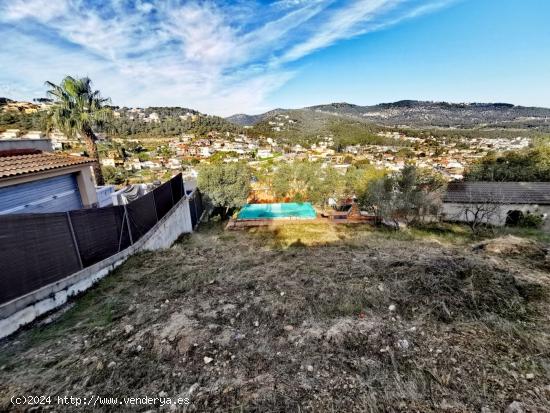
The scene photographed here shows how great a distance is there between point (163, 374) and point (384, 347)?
3068 millimetres

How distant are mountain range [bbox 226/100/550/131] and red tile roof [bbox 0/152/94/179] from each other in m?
163

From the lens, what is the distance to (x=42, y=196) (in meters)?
7.89

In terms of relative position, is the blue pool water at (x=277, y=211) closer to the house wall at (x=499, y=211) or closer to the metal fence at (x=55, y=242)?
the house wall at (x=499, y=211)

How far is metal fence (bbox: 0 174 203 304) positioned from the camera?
13.8 feet

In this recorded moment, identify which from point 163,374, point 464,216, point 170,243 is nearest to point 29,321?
point 163,374

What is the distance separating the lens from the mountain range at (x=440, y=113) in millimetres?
132625

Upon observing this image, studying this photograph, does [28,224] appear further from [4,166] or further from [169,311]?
[4,166]

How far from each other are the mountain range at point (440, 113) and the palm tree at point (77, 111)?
156811 millimetres

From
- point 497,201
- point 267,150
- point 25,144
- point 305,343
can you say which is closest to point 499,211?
point 497,201

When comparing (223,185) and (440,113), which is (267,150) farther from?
(440,113)

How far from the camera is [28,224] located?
178 inches

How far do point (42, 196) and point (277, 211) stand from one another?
17011 mm

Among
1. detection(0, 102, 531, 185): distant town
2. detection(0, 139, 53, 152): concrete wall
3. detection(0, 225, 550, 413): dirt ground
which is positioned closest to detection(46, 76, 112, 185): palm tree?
detection(0, 139, 53, 152): concrete wall

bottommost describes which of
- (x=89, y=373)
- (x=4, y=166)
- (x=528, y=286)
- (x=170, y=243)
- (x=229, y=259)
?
(x=170, y=243)
